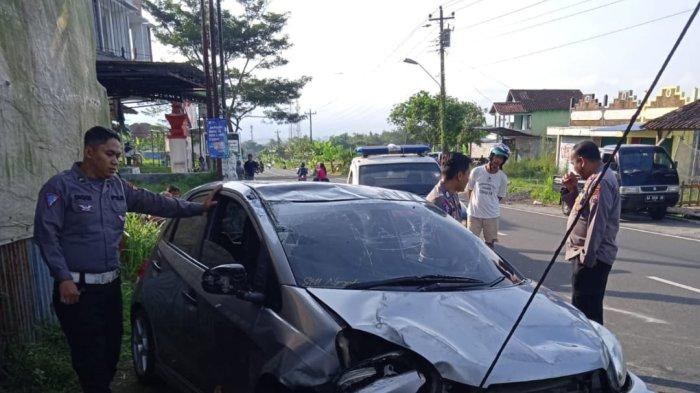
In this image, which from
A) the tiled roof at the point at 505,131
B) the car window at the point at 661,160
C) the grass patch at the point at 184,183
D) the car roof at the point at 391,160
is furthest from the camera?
the tiled roof at the point at 505,131

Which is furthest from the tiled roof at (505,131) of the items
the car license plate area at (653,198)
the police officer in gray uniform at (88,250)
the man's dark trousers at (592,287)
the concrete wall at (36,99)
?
the police officer in gray uniform at (88,250)

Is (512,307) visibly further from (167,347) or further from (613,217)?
(167,347)

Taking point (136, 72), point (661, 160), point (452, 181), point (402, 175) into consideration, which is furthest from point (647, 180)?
point (136, 72)

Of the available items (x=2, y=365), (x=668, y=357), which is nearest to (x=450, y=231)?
(x=668, y=357)

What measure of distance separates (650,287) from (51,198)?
23.9 feet

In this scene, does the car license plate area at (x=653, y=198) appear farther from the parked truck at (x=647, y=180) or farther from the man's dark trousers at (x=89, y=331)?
the man's dark trousers at (x=89, y=331)

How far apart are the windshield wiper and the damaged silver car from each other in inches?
0.4

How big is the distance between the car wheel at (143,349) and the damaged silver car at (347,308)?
0.08 feet

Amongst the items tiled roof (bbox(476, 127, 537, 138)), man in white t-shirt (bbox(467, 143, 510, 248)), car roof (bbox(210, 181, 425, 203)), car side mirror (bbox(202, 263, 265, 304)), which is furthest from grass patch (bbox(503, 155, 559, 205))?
car side mirror (bbox(202, 263, 265, 304))

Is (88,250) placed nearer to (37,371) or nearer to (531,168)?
(37,371)

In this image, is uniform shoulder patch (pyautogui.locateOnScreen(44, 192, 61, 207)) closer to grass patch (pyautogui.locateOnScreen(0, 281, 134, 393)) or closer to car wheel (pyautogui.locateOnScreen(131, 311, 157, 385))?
car wheel (pyautogui.locateOnScreen(131, 311, 157, 385))

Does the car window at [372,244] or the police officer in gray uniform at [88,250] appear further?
the police officer in gray uniform at [88,250]

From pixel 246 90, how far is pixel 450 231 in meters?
34.4

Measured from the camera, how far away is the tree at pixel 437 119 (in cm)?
3853
